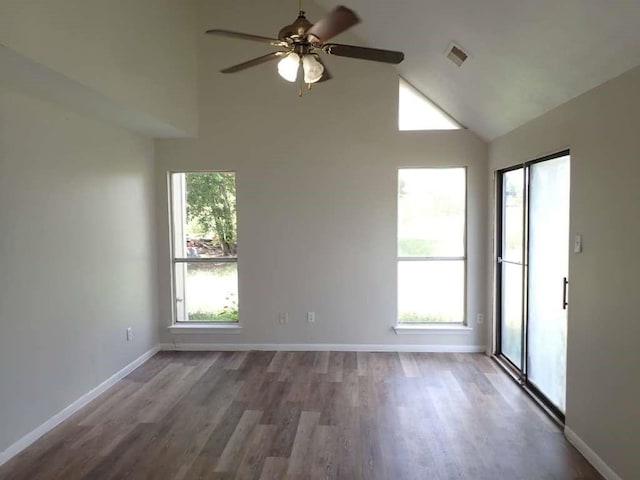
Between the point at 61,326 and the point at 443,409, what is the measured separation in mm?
3155

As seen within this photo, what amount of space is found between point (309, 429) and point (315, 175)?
107 inches

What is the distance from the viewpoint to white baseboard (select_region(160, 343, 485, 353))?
15.5 feet

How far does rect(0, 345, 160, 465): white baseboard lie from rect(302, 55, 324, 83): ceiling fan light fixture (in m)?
3.13

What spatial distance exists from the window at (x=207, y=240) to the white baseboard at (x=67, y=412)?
36.6 inches

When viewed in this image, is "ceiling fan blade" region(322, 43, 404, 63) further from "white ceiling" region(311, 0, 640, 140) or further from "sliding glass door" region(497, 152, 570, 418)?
"sliding glass door" region(497, 152, 570, 418)

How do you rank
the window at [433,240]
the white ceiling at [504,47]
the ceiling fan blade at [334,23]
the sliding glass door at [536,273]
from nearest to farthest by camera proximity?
the ceiling fan blade at [334,23], the white ceiling at [504,47], the sliding glass door at [536,273], the window at [433,240]

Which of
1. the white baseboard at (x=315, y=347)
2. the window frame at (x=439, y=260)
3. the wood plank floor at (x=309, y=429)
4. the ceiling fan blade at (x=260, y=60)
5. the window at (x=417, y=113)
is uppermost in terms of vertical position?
the window at (x=417, y=113)

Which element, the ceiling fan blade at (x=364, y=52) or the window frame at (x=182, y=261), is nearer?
the ceiling fan blade at (x=364, y=52)

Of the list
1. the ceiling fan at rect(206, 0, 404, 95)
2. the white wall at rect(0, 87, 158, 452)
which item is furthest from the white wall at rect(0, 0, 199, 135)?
the ceiling fan at rect(206, 0, 404, 95)

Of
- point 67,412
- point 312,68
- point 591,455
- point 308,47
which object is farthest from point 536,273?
point 67,412

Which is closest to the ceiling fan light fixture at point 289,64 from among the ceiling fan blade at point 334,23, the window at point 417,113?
the ceiling fan blade at point 334,23

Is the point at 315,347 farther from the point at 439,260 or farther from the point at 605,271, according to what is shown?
the point at 605,271

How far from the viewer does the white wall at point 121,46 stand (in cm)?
230

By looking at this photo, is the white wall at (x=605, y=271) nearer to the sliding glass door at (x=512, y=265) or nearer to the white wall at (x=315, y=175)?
the sliding glass door at (x=512, y=265)
